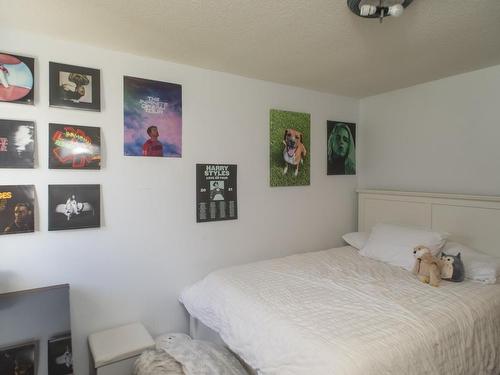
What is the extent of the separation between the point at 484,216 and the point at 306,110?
5.72 ft

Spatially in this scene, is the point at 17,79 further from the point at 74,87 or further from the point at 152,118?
the point at 152,118

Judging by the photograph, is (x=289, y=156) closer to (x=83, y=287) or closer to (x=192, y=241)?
(x=192, y=241)

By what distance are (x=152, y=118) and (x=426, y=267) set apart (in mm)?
2205

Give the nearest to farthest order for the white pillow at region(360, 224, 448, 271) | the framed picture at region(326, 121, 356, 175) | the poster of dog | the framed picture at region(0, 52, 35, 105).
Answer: the framed picture at region(0, 52, 35, 105) → the white pillow at region(360, 224, 448, 271) → the poster of dog → the framed picture at region(326, 121, 356, 175)

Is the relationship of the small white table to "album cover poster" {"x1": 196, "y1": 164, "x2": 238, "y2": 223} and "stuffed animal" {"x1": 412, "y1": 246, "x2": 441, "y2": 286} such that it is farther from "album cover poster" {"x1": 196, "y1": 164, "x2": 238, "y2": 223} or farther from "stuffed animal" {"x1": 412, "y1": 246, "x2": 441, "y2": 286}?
"stuffed animal" {"x1": 412, "y1": 246, "x2": 441, "y2": 286}

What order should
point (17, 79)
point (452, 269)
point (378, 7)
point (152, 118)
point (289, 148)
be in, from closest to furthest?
1. point (378, 7)
2. point (17, 79)
3. point (452, 269)
4. point (152, 118)
5. point (289, 148)

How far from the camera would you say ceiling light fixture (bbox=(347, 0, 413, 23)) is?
4.71ft

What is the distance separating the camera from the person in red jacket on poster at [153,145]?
85.8 inches

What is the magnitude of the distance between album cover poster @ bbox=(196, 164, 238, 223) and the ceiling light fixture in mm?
1462

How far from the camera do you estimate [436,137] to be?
8.96 feet

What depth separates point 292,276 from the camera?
7.11ft

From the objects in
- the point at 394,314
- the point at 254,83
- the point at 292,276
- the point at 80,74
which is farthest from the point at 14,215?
the point at 394,314

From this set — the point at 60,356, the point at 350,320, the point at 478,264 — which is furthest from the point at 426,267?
the point at 60,356

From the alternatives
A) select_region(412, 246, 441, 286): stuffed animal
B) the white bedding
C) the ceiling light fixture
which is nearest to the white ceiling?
the ceiling light fixture
